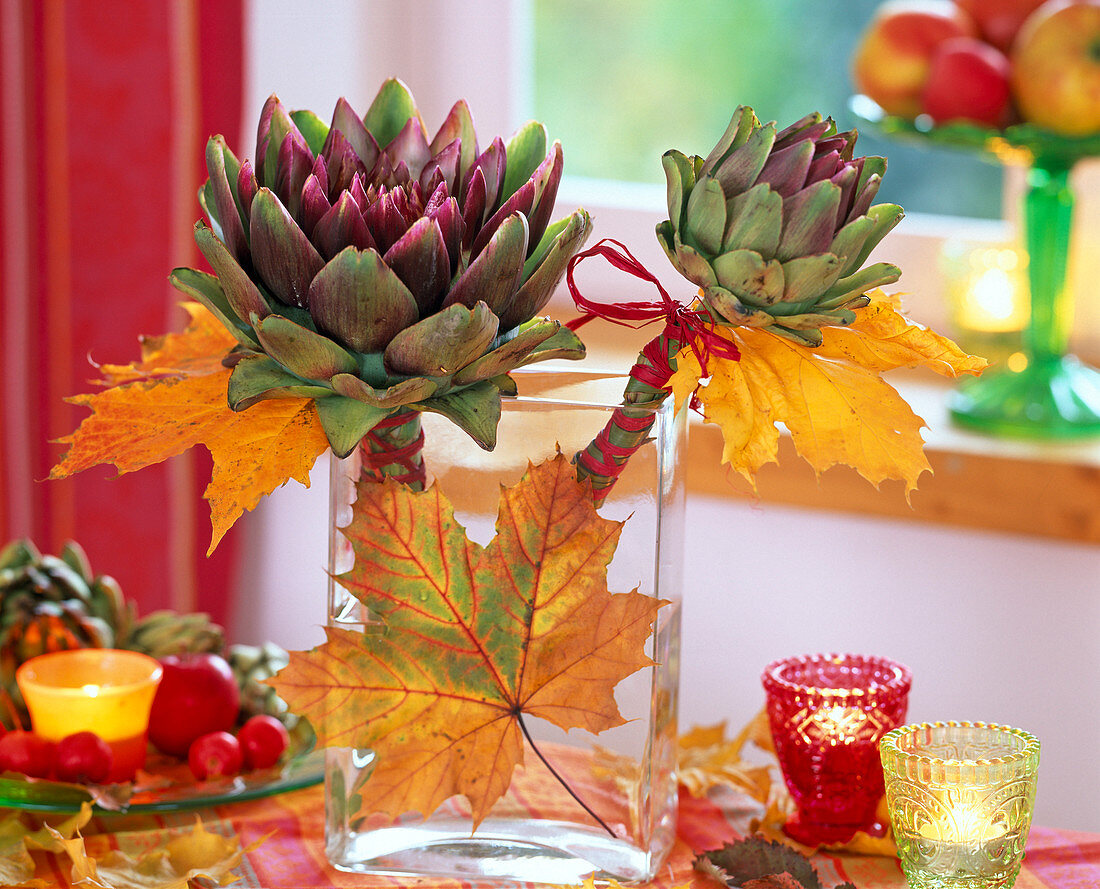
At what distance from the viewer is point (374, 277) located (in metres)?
0.45

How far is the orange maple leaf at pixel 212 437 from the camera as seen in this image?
18.9 inches

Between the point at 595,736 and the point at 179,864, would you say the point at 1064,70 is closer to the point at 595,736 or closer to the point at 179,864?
the point at 595,736

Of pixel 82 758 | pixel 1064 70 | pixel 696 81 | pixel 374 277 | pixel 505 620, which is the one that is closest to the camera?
pixel 374 277

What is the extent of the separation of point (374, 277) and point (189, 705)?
1.20 ft

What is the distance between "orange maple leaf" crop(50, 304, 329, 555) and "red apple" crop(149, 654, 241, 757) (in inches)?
9.1

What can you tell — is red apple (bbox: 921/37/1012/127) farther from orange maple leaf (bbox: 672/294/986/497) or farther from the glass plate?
the glass plate

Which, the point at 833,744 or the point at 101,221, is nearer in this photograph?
the point at 833,744

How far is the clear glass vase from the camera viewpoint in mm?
567

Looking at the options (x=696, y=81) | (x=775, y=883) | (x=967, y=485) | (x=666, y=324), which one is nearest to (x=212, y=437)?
(x=666, y=324)

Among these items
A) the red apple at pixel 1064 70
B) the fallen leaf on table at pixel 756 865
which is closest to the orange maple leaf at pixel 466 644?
the fallen leaf on table at pixel 756 865

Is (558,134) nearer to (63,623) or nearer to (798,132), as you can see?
(63,623)

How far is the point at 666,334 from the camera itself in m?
0.51

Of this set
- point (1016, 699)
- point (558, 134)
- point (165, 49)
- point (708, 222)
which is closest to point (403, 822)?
point (708, 222)

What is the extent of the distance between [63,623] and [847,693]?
0.45 m
